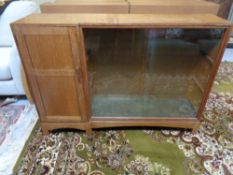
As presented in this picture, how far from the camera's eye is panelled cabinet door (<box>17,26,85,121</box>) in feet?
3.16

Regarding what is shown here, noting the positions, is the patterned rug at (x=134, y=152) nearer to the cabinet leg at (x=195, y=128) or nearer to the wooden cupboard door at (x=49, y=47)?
the cabinet leg at (x=195, y=128)

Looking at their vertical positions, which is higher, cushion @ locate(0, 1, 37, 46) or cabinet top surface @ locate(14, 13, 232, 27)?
cabinet top surface @ locate(14, 13, 232, 27)

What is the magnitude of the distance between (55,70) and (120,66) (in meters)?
0.55

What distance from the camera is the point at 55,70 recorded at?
1069 millimetres

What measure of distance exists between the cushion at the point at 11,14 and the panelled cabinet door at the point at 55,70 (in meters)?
0.92

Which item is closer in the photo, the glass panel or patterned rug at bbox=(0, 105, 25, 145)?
the glass panel

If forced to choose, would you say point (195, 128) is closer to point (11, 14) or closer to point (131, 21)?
point (131, 21)

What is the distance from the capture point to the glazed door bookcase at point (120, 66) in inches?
38.0

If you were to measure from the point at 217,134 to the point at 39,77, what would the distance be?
54.3 inches

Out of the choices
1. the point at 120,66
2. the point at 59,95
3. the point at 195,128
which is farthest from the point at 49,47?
the point at 195,128

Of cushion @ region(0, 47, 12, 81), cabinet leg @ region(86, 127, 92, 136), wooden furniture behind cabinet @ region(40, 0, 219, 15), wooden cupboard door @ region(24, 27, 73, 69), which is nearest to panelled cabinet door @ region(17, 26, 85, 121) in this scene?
wooden cupboard door @ region(24, 27, 73, 69)

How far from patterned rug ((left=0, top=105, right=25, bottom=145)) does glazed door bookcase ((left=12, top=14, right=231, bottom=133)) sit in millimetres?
323

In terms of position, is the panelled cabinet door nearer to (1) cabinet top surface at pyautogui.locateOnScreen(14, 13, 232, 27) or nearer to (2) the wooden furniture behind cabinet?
(1) cabinet top surface at pyautogui.locateOnScreen(14, 13, 232, 27)

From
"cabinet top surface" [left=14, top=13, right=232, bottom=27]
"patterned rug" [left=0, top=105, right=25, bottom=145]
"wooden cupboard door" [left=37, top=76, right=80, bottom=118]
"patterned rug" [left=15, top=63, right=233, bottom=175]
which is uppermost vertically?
"cabinet top surface" [left=14, top=13, right=232, bottom=27]
